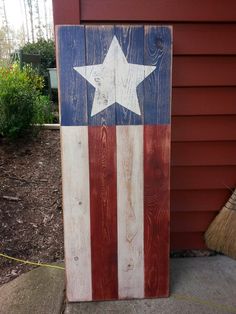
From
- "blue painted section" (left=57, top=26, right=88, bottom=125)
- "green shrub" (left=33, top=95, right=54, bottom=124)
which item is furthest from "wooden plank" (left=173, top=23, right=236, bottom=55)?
"green shrub" (left=33, top=95, right=54, bottom=124)

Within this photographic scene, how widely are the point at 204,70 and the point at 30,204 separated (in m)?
1.75

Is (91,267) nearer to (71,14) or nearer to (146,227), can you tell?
(146,227)

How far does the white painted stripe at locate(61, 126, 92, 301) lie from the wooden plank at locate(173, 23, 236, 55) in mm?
810

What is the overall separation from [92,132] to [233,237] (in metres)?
1.21

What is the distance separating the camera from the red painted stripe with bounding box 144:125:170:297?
178 centimetres

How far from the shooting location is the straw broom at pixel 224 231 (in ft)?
7.43

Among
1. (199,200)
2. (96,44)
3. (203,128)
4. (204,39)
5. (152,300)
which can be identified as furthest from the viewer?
(199,200)

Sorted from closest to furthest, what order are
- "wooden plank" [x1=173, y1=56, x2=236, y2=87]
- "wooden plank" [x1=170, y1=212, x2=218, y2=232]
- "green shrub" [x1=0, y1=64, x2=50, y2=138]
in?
"wooden plank" [x1=173, y1=56, x2=236, y2=87] → "wooden plank" [x1=170, y1=212, x2=218, y2=232] → "green shrub" [x1=0, y1=64, x2=50, y2=138]

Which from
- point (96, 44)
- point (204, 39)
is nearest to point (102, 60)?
point (96, 44)

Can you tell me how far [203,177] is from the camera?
2.29 meters

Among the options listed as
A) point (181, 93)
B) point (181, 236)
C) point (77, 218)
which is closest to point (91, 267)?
point (77, 218)

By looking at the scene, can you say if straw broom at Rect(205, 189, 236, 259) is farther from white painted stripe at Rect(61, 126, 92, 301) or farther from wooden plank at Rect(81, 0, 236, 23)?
wooden plank at Rect(81, 0, 236, 23)

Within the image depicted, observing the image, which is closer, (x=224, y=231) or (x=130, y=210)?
(x=130, y=210)

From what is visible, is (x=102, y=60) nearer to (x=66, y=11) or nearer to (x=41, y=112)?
(x=66, y=11)
